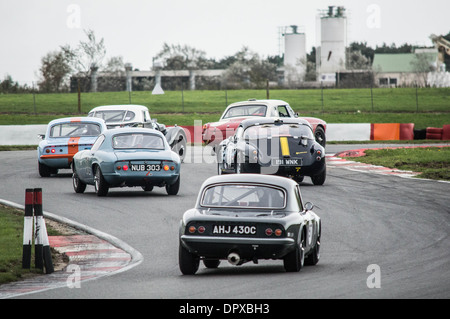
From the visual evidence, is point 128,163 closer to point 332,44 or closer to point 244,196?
point 244,196

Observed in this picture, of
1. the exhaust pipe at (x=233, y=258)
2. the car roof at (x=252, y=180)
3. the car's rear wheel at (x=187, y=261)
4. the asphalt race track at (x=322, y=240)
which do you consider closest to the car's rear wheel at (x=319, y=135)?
the asphalt race track at (x=322, y=240)

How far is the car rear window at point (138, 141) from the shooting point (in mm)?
17922

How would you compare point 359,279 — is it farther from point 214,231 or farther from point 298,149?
point 298,149

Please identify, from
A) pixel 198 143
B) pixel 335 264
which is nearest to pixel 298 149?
pixel 335 264

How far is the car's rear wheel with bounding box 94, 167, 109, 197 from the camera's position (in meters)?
17.5

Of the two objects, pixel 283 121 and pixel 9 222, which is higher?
pixel 283 121

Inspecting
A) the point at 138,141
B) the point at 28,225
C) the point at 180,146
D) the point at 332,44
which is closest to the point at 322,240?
the point at 28,225

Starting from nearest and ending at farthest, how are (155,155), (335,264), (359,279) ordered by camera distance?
(359,279) < (335,264) < (155,155)

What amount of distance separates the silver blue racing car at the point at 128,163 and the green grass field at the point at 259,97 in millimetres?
27109

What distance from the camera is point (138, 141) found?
59.4 feet

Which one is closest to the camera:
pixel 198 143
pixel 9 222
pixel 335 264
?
pixel 335 264

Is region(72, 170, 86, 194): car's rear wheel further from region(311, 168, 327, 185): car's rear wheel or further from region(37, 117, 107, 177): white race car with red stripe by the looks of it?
region(311, 168, 327, 185): car's rear wheel

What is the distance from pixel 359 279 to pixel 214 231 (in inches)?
63.9
